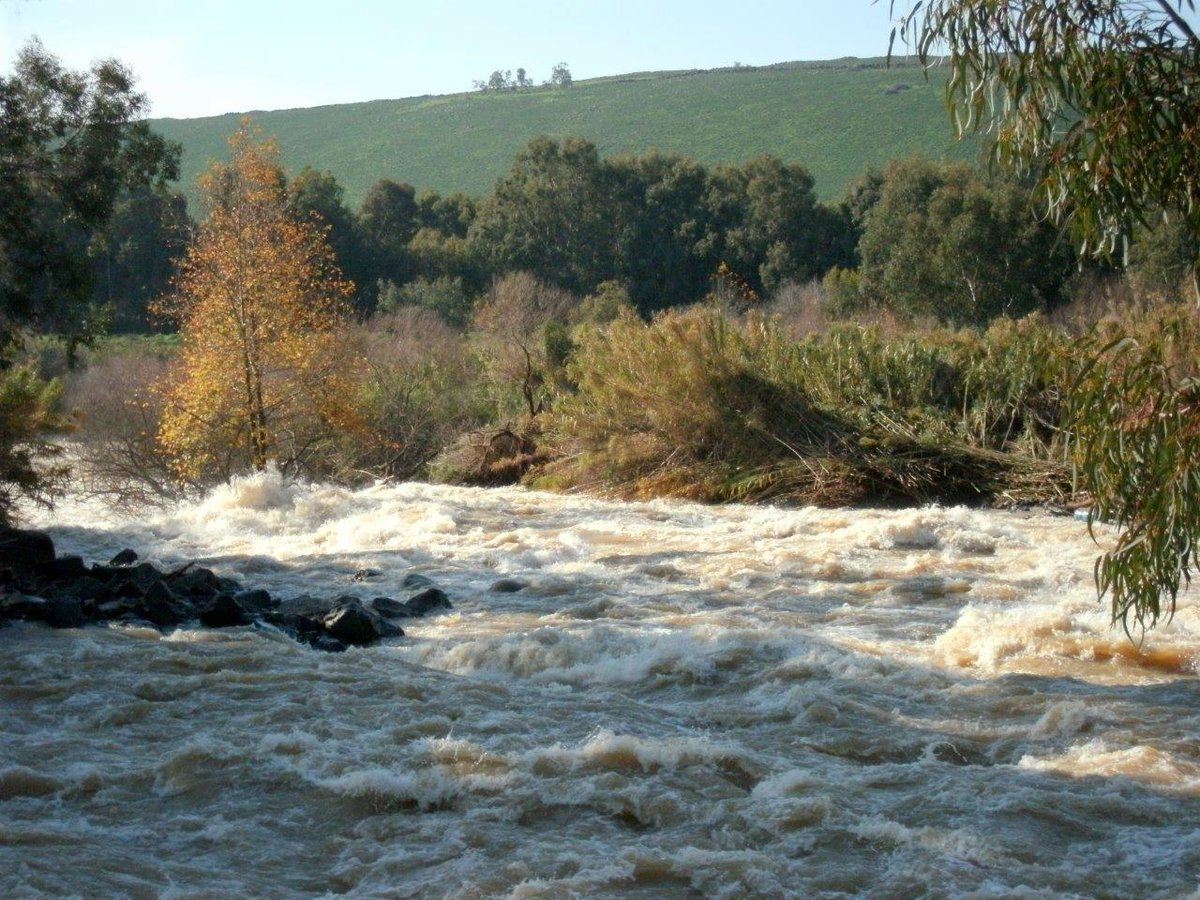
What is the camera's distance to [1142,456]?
5.57 m

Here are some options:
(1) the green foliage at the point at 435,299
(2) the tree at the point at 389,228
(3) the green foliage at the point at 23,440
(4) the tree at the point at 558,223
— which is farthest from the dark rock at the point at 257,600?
(4) the tree at the point at 558,223

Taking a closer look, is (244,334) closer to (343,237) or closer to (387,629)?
(387,629)

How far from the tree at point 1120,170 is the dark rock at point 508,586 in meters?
8.38

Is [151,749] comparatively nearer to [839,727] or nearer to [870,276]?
[839,727]

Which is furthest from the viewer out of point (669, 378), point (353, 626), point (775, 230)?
point (775, 230)

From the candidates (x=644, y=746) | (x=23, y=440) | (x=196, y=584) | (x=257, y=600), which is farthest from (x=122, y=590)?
(x=644, y=746)

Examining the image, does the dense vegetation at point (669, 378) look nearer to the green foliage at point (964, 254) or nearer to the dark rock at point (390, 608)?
the green foliage at point (964, 254)

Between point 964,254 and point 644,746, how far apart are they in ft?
102

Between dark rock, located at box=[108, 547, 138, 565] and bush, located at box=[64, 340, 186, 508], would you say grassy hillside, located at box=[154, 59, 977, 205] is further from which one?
dark rock, located at box=[108, 547, 138, 565]

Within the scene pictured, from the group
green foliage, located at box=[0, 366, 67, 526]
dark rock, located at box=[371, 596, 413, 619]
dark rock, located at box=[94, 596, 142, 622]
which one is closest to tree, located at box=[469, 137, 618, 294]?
green foliage, located at box=[0, 366, 67, 526]

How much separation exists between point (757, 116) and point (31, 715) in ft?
253

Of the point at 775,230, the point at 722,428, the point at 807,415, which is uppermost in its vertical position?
the point at 775,230

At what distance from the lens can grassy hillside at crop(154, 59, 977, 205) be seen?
72.8 meters

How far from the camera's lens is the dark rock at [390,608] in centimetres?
1266
